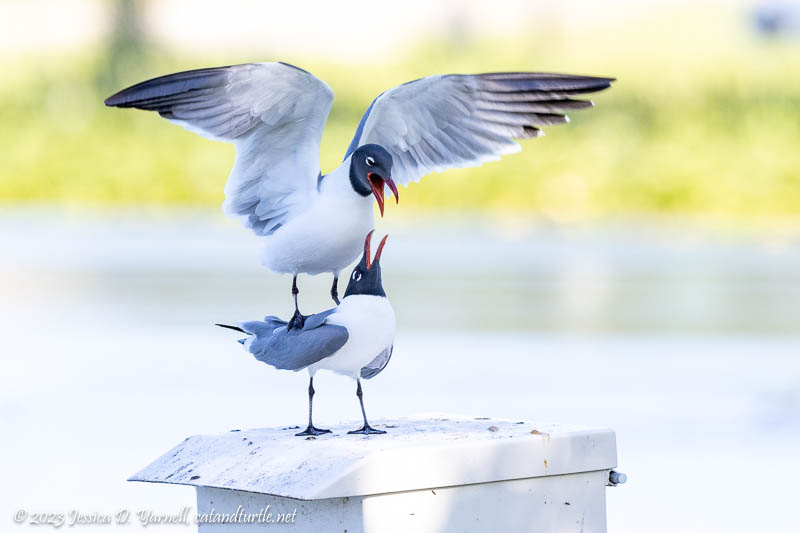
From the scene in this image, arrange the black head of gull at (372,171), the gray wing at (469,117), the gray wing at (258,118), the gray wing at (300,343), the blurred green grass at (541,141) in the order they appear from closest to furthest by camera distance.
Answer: the gray wing at (300,343) < the black head of gull at (372,171) < the gray wing at (258,118) < the gray wing at (469,117) < the blurred green grass at (541,141)

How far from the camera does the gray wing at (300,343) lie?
12.4ft

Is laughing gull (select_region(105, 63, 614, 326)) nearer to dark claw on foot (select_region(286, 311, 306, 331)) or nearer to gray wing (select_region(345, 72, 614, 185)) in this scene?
gray wing (select_region(345, 72, 614, 185))

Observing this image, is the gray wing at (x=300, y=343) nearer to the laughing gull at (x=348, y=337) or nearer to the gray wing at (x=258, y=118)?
the laughing gull at (x=348, y=337)

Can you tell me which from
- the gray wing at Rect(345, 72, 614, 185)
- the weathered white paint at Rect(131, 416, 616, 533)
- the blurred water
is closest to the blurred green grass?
the blurred water

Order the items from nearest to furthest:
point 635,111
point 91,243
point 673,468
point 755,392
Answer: point 673,468 → point 755,392 → point 91,243 → point 635,111

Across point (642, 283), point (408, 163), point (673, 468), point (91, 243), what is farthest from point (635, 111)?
point (408, 163)

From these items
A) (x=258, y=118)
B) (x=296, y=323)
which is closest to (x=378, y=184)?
(x=296, y=323)

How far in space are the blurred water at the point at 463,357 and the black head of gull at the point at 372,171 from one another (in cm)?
171

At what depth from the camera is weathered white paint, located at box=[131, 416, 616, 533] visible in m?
3.47

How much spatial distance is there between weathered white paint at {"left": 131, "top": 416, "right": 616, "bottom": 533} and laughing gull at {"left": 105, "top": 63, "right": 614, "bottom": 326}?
65 cm

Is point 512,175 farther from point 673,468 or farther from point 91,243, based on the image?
point 673,468

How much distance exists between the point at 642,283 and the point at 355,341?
9.72 m

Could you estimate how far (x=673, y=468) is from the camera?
598 cm

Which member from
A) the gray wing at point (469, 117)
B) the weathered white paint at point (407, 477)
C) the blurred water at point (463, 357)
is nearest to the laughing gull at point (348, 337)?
the weathered white paint at point (407, 477)
